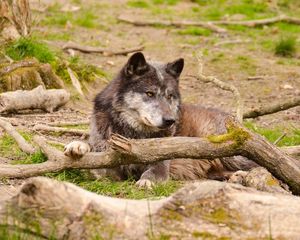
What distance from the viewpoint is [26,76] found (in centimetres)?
961

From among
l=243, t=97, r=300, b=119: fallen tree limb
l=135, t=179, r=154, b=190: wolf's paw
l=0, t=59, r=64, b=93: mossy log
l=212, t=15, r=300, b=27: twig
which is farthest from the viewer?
l=212, t=15, r=300, b=27: twig

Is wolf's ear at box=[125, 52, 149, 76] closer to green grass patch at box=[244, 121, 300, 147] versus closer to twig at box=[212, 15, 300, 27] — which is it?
green grass patch at box=[244, 121, 300, 147]

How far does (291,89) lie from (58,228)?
8879 mm

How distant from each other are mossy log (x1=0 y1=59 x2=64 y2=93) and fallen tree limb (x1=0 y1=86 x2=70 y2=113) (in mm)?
375

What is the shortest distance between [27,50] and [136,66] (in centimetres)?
390

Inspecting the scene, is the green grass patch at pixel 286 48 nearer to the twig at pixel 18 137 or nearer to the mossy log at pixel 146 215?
the twig at pixel 18 137

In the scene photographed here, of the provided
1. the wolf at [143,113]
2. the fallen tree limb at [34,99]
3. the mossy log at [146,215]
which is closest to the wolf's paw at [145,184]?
the wolf at [143,113]

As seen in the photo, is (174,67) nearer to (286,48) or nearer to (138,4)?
(286,48)

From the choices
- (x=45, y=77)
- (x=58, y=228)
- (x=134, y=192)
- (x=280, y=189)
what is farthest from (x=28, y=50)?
(x=58, y=228)

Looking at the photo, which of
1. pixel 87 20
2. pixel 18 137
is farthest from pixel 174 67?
pixel 87 20

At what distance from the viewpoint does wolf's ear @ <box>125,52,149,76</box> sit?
6938mm

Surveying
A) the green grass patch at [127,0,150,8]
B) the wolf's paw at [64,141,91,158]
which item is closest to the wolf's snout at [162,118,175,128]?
the wolf's paw at [64,141,91,158]

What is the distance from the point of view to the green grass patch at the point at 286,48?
47.0ft

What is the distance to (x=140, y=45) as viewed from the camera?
46.7 ft
